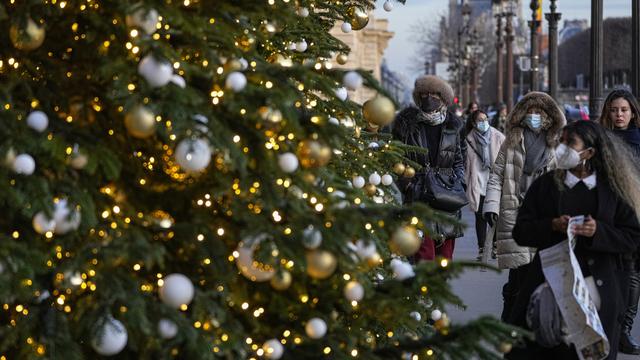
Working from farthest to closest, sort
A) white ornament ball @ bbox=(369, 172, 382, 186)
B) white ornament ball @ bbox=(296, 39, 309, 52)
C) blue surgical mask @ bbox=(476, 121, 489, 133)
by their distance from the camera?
1. blue surgical mask @ bbox=(476, 121, 489, 133)
2. white ornament ball @ bbox=(369, 172, 382, 186)
3. white ornament ball @ bbox=(296, 39, 309, 52)

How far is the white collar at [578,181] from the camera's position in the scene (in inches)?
222

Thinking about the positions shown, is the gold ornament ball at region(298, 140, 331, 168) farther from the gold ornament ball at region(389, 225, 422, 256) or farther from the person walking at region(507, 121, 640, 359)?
the person walking at region(507, 121, 640, 359)

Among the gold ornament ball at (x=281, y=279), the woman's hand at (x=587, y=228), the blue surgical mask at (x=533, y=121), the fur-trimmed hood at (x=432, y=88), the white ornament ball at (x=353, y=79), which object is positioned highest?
the white ornament ball at (x=353, y=79)

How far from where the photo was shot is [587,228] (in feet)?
17.8

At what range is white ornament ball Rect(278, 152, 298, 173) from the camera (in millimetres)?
3777

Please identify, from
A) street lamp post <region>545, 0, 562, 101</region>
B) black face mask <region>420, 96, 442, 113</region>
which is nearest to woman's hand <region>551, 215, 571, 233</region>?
black face mask <region>420, 96, 442, 113</region>

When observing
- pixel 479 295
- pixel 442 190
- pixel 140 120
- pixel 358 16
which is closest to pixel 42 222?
pixel 140 120

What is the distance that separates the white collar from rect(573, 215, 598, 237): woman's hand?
23 cm

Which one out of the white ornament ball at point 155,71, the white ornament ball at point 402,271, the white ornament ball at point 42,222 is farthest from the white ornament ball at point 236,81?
the white ornament ball at point 402,271

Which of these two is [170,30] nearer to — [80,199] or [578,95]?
[80,199]

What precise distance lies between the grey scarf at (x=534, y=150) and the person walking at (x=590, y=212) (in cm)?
251

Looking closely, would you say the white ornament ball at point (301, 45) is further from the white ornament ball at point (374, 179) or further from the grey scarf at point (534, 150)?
the grey scarf at point (534, 150)

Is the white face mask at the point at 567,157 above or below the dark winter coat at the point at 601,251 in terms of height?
above

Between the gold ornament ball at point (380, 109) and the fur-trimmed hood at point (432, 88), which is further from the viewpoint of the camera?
the fur-trimmed hood at point (432, 88)
